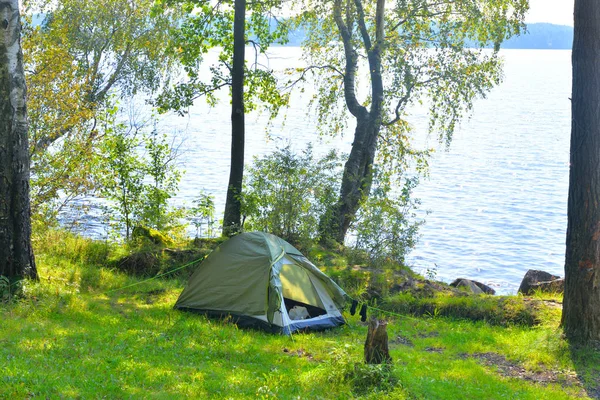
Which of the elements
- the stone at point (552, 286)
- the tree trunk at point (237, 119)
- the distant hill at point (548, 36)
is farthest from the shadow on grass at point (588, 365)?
the distant hill at point (548, 36)

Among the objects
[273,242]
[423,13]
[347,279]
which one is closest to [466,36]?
[423,13]

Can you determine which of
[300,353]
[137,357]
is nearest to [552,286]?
[300,353]

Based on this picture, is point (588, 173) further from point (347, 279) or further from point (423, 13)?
point (423, 13)

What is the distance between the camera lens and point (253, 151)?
46.2 meters

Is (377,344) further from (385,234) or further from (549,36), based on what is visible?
(549,36)

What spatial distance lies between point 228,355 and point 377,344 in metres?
2.24

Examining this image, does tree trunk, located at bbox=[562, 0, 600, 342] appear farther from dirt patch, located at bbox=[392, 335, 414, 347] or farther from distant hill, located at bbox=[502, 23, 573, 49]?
distant hill, located at bbox=[502, 23, 573, 49]

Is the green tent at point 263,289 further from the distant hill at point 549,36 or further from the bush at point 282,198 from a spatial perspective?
the distant hill at point 549,36

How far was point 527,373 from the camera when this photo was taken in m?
9.48

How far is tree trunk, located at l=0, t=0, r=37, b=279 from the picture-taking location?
10.3m

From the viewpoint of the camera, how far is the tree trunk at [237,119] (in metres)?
16.2

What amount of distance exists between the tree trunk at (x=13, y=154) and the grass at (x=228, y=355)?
68 centimetres

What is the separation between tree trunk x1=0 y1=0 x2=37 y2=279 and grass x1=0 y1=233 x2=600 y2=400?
0.68 m

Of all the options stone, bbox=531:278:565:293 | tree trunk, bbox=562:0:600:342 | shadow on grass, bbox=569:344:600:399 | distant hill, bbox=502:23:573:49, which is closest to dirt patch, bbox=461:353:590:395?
shadow on grass, bbox=569:344:600:399
